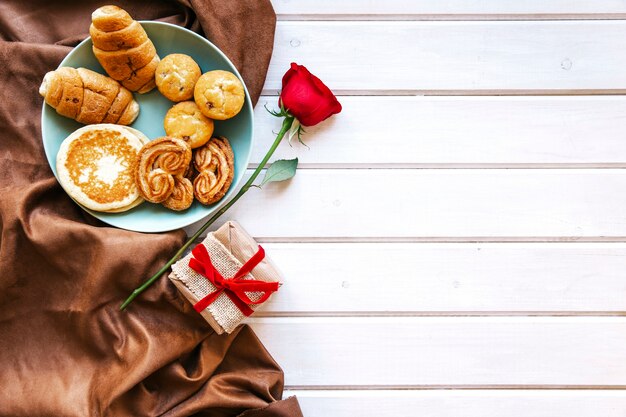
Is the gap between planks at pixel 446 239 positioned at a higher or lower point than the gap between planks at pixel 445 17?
lower

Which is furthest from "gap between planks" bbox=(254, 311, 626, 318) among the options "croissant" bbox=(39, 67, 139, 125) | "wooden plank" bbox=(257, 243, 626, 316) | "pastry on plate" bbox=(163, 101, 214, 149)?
"croissant" bbox=(39, 67, 139, 125)

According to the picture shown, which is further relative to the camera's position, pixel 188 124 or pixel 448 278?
pixel 448 278

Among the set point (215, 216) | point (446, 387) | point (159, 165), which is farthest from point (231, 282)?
point (446, 387)

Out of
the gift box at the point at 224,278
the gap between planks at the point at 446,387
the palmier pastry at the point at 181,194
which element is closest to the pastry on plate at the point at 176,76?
the palmier pastry at the point at 181,194

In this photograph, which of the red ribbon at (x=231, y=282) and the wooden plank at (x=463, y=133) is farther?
the wooden plank at (x=463, y=133)

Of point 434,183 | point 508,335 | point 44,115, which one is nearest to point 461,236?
point 434,183

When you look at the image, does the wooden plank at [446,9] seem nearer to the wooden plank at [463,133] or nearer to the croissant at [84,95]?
the wooden plank at [463,133]

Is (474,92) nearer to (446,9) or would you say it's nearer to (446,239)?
(446,9)
